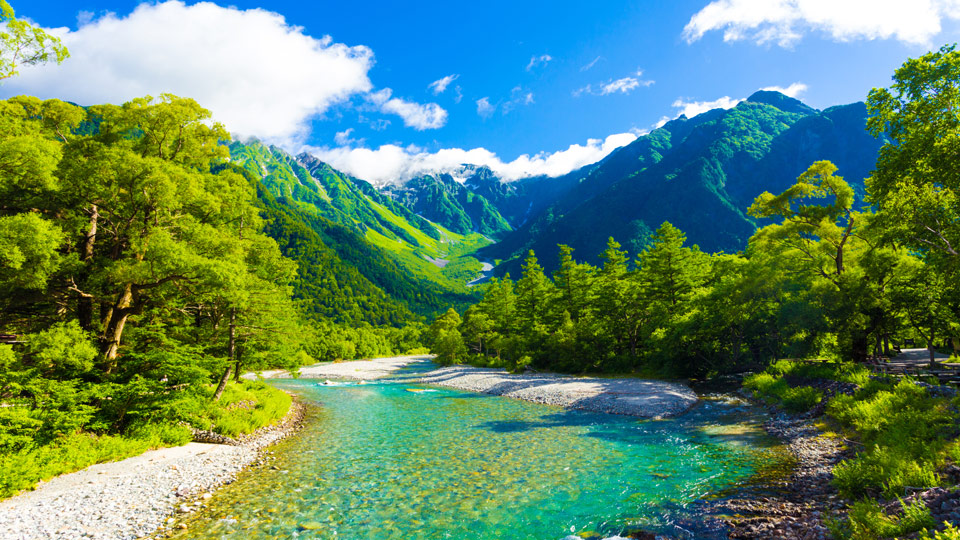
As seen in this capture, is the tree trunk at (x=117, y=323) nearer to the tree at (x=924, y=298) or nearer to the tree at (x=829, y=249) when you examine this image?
the tree at (x=924, y=298)

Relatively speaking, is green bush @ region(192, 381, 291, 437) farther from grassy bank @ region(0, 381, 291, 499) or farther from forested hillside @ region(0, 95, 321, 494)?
forested hillside @ region(0, 95, 321, 494)

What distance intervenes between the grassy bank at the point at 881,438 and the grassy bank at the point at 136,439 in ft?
69.2

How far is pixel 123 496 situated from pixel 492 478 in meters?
11.4

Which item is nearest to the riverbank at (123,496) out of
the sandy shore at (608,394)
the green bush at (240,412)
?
the green bush at (240,412)

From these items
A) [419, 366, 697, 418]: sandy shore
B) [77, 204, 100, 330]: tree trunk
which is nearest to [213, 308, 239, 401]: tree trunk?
[77, 204, 100, 330]: tree trunk

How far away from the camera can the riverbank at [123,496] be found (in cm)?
966

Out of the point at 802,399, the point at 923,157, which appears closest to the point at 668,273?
the point at 802,399

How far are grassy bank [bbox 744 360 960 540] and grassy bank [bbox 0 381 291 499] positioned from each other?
21078mm

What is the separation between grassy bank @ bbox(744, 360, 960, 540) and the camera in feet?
25.1

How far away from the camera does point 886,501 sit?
28.8ft

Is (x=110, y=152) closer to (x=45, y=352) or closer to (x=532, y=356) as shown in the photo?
(x=45, y=352)

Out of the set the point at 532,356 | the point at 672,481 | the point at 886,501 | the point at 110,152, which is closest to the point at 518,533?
the point at 672,481

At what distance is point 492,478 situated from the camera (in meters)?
14.3

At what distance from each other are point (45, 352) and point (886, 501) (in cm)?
2520
